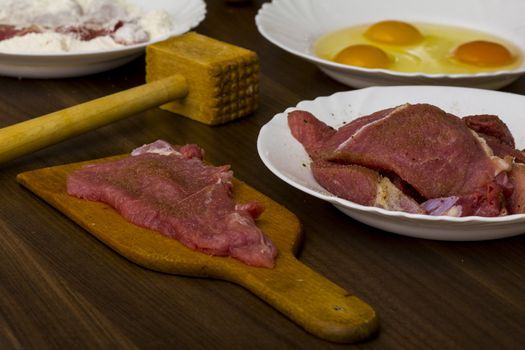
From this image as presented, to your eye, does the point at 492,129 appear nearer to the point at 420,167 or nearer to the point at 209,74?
the point at 420,167

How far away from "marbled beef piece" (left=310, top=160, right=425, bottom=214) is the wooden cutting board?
0.08 metres

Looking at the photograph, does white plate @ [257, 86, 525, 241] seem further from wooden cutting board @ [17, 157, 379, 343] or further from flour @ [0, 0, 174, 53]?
flour @ [0, 0, 174, 53]

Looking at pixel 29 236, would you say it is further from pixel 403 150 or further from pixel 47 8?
pixel 47 8

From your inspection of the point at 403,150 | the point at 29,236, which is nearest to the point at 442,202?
the point at 403,150

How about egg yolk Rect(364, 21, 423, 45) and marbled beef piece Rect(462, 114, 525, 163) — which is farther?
egg yolk Rect(364, 21, 423, 45)

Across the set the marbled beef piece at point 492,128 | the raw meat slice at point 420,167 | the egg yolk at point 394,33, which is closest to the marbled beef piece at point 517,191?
the raw meat slice at point 420,167

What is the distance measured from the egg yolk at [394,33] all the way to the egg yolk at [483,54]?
14 cm

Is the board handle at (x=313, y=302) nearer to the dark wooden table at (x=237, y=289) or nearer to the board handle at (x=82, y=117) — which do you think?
the dark wooden table at (x=237, y=289)

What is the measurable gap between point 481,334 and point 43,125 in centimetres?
82

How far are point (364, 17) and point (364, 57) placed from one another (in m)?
0.33

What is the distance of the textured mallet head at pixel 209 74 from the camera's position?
71.2 inches

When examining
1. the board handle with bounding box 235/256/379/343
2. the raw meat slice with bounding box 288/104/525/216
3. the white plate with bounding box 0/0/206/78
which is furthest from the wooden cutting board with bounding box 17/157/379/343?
the white plate with bounding box 0/0/206/78

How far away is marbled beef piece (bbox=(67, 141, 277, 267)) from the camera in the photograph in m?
1.31

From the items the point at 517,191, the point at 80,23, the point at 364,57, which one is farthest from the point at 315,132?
the point at 80,23
